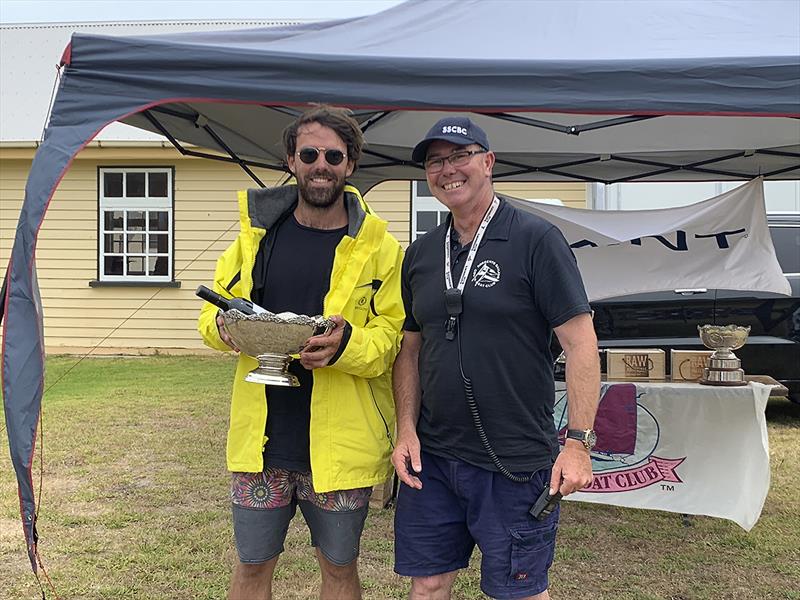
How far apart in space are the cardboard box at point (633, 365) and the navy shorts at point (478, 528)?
7.42 ft

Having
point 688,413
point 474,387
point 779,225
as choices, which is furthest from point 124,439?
point 779,225

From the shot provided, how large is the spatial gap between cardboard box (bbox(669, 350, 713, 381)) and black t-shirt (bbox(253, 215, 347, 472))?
2.71 metres

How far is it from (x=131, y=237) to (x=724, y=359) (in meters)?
8.55

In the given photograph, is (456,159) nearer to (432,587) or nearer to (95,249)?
(432,587)

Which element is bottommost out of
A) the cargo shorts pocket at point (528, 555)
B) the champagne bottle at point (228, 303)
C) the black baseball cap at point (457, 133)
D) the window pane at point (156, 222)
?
the cargo shorts pocket at point (528, 555)

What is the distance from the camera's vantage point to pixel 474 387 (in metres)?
2.19

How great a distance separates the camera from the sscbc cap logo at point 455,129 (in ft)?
7.19

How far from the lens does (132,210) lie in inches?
420

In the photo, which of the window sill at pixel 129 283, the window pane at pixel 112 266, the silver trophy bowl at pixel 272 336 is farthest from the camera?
the window pane at pixel 112 266

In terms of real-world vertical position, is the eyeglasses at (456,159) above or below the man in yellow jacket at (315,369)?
above

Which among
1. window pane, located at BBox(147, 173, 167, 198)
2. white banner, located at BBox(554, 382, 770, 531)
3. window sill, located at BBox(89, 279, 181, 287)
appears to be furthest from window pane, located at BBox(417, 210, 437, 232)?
white banner, located at BBox(554, 382, 770, 531)

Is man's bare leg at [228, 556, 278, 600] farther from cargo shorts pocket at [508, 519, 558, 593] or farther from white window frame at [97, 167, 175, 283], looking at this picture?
white window frame at [97, 167, 175, 283]

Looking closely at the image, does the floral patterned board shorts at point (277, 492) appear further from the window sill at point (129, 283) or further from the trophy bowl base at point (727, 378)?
the window sill at point (129, 283)

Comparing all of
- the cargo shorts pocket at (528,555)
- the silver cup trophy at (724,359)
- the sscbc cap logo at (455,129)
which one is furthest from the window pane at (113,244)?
the cargo shorts pocket at (528,555)
